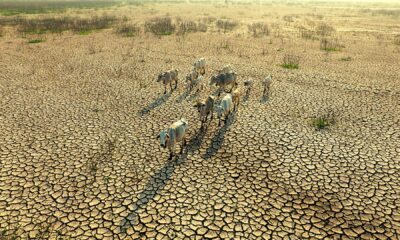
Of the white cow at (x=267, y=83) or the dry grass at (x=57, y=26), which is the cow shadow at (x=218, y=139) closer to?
the white cow at (x=267, y=83)

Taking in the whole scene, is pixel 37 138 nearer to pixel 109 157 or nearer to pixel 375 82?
pixel 109 157

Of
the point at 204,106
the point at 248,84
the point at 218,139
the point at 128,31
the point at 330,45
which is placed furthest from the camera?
the point at 128,31

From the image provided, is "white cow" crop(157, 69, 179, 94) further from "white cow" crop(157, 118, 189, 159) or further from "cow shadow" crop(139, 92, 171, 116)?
"white cow" crop(157, 118, 189, 159)

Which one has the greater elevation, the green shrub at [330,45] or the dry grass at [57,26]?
the dry grass at [57,26]

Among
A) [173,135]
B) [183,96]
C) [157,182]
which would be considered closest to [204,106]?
[173,135]

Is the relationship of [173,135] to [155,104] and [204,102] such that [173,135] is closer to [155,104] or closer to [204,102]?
[204,102]

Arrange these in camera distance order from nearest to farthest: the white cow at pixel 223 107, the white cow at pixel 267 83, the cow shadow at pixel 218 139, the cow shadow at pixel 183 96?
1. the cow shadow at pixel 218 139
2. the white cow at pixel 223 107
3. the cow shadow at pixel 183 96
4. the white cow at pixel 267 83

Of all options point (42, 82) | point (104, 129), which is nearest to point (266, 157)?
point (104, 129)

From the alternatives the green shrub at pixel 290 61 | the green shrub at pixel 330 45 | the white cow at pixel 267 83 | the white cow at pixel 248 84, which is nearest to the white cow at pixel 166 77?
the white cow at pixel 248 84
